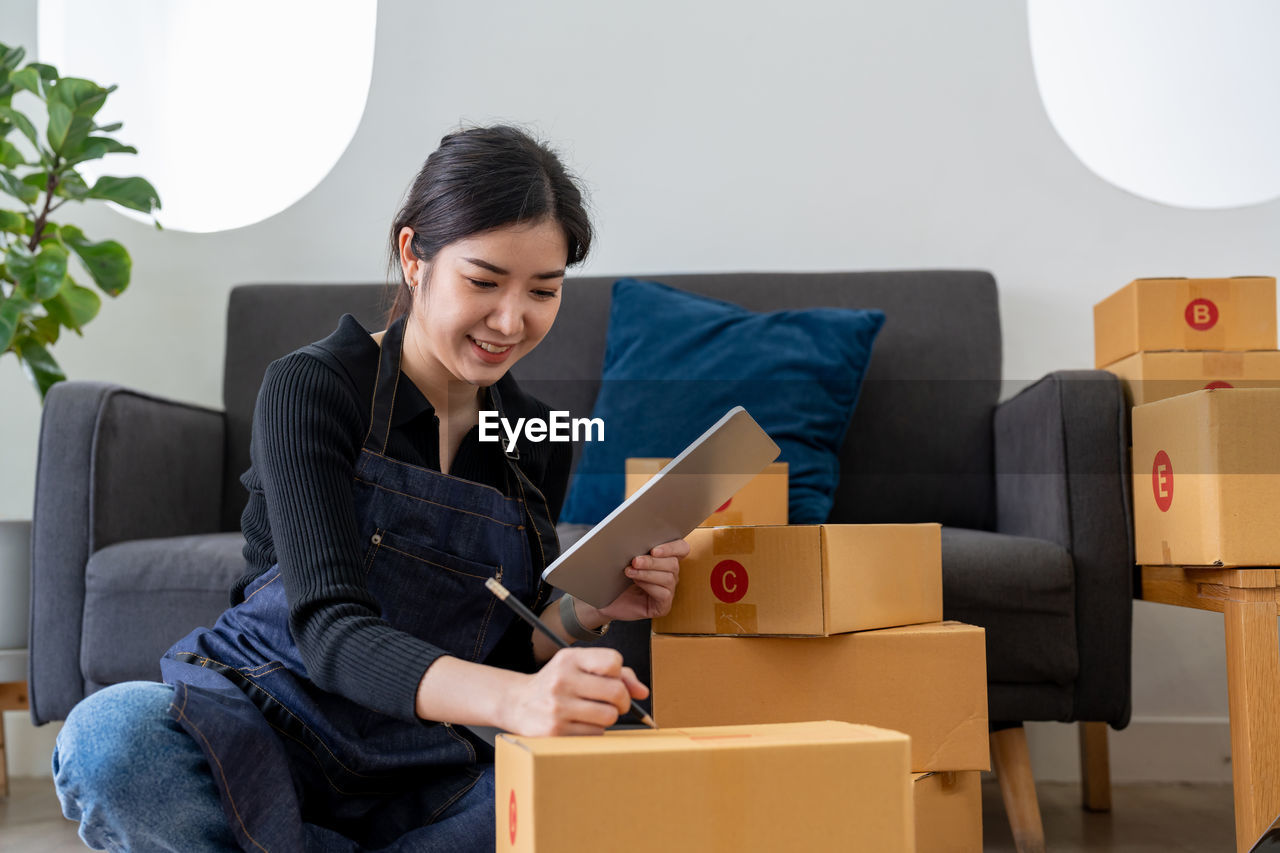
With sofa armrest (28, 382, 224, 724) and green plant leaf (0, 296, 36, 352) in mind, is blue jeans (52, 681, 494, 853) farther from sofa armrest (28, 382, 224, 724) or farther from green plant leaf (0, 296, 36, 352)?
green plant leaf (0, 296, 36, 352)

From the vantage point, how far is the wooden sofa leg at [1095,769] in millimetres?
1661

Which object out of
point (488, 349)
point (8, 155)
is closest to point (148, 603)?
point (488, 349)

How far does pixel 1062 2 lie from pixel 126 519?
78.2 inches

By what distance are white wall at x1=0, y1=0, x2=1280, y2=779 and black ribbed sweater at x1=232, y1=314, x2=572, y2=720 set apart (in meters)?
1.17

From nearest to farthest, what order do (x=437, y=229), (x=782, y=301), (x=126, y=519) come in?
1. (x=437, y=229)
2. (x=126, y=519)
3. (x=782, y=301)

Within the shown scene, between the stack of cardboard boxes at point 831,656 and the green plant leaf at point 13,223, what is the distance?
140cm

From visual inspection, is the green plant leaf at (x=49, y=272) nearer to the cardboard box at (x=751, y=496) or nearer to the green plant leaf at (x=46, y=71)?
the green plant leaf at (x=46, y=71)

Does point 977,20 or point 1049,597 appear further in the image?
point 977,20

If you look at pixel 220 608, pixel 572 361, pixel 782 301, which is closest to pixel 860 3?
pixel 782 301

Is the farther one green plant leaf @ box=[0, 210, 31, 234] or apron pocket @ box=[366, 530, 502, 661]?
green plant leaf @ box=[0, 210, 31, 234]

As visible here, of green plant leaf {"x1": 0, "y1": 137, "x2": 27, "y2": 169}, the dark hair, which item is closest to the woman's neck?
the dark hair

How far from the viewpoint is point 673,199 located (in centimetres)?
214

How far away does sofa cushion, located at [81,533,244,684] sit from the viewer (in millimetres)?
1418

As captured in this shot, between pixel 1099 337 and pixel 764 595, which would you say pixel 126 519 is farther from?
pixel 1099 337
